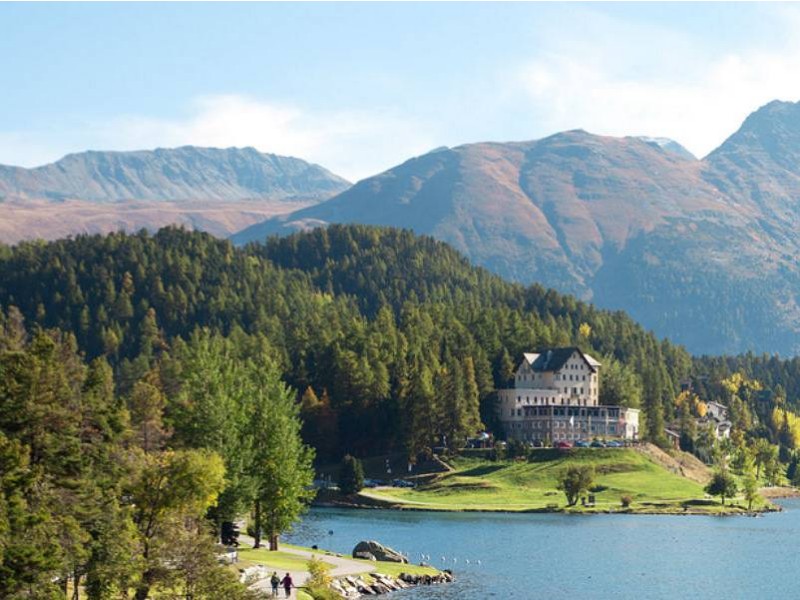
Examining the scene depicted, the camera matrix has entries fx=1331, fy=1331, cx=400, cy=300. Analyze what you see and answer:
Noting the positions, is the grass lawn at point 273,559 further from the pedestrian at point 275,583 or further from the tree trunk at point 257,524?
the pedestrian at point 275,583

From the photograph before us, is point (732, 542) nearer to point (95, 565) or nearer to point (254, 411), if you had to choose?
point (254, 411)

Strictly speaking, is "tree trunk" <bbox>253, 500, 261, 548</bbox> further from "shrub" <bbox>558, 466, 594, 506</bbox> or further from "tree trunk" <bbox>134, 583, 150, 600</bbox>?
"shrub" <bbox>558, 466, 594, 506</bbox>

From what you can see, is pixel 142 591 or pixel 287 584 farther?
pixel 287 584

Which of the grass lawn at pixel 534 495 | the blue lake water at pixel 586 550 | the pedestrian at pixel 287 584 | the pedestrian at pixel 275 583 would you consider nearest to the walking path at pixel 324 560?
the pedestrian at pixel 287 584

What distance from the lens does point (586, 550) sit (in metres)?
131

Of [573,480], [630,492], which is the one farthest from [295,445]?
[630,492]

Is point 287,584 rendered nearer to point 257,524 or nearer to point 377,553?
point 257,524

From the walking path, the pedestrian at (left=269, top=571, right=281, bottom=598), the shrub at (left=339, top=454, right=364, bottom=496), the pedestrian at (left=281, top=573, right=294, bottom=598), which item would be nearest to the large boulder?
the walking path

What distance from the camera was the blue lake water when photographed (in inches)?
4190

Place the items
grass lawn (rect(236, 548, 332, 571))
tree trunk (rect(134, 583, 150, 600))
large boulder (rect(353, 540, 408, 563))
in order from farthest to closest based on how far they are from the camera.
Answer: large boulder (rect(353, 540, 408, 563))
grass lawn (rect(236, 548, 332, 571))
tree trunk (rect(134, 583, 150, 600))

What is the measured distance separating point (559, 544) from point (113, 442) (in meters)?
63.1

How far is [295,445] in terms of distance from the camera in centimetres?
11919

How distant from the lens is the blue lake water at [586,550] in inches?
4190

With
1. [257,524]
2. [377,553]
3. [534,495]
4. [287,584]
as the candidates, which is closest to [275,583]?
[287,584]
